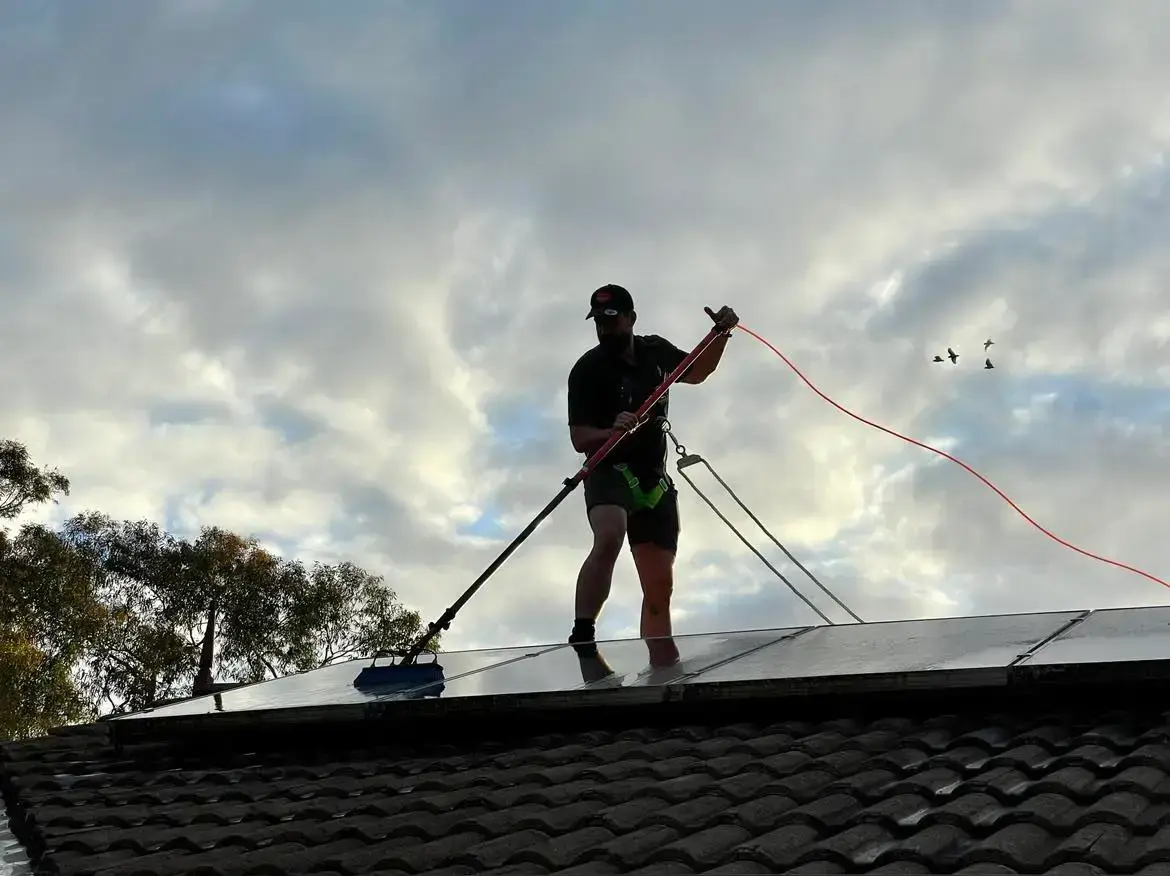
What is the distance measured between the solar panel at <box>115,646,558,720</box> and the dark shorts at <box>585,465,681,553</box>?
92 centimetres

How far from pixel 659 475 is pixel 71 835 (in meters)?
4.15

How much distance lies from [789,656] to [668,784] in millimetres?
1880

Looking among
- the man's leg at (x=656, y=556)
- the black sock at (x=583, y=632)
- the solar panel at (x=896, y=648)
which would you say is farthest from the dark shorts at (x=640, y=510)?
the solar panel at (x=896, y=648)

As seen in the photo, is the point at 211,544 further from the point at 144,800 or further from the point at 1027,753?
the point at 1027,753

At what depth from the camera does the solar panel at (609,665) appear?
18.8 feet

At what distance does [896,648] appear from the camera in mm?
5840

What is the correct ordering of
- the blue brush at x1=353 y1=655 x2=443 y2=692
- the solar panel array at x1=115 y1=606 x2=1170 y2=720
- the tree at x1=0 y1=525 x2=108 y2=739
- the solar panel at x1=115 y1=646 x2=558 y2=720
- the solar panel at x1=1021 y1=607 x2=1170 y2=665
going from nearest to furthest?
the solar panel at x1=1021 y1=607 x2=1170 y2=665 < the solar panel array at x1=115 y1=606 x2=1170 y2=720 < the solar panel at x1=115 y1=646 x2=558 y2=720 < the blue brush at x1=353 y1=655 x2=443 y2=692 < the tree at x1=0 y1=525 x2=108 y2=739

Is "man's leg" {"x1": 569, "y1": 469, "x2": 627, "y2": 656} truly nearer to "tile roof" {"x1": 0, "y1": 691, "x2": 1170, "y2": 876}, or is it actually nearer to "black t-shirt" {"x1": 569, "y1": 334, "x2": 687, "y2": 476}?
"black t-shirt" {"x1": 569, "y1": 334, "x2": 687, "y2": 476}

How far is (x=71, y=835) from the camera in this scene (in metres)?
4.75

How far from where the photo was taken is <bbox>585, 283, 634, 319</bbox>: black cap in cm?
773

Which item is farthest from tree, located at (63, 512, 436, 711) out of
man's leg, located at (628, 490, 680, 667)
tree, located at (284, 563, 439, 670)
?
man's leg, located at (628, 490, 680, 667)

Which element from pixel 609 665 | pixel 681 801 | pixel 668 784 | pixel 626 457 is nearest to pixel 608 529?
pixel 626 457

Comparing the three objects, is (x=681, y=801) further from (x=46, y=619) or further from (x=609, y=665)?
(x=46, y=619)

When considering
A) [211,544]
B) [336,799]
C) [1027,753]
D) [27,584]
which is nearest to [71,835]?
[336,799]
